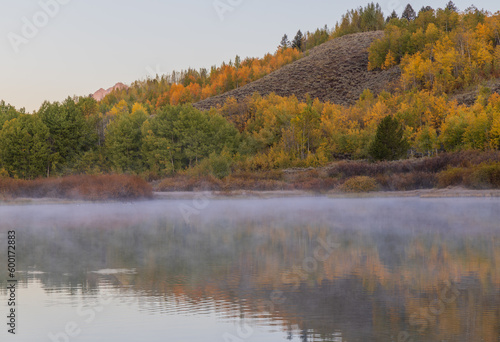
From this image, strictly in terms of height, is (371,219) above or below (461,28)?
below

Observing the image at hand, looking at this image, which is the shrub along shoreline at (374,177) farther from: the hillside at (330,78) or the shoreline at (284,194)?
the hillside at (330,78)

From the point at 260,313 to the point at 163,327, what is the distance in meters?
1.70

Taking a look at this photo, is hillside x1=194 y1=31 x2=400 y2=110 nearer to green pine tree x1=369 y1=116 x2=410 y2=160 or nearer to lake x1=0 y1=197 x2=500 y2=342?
green pine tree x1=369 y1=116 x2=410 y2=160

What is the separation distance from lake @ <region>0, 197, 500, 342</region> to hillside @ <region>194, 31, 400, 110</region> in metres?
96.3

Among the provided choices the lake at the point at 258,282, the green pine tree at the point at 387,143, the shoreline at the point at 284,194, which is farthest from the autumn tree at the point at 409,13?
the lake at the point at 258,282

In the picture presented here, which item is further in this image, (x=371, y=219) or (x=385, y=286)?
(x=371, y=219)

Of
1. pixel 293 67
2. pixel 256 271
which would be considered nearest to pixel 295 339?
pixel 256 271

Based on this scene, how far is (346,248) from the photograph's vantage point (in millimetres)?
18109

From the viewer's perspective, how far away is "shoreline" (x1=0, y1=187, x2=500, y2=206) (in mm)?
41594


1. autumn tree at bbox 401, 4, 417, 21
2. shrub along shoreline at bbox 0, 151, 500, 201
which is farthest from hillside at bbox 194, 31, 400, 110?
shrub along shoreline at bbox 0, 151, 500, 201

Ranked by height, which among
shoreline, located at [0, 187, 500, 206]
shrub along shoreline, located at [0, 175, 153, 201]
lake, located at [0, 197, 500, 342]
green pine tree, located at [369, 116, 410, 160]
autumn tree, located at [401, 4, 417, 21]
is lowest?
lake, located at [0, 197, 500, 342]

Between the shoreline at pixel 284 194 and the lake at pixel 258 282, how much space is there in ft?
51.9

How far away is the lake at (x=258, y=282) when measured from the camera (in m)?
9.02

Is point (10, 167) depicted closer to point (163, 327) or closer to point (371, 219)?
point (371, 219)
